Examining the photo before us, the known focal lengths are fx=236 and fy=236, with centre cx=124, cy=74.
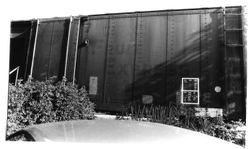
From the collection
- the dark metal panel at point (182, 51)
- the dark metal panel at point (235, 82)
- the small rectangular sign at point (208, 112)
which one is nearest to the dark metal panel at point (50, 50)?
the dark metal panel at point (182, 51)

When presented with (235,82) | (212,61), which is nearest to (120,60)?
(212,61)

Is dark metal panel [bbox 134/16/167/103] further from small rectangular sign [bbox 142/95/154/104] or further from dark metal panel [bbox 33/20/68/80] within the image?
dark metal panel [bbox 33/20/68/80]

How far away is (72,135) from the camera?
5.20 feet

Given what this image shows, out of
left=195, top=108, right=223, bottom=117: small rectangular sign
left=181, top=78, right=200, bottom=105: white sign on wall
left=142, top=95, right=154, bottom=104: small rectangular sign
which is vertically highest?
left=181, top=78, right=200, bottom=105: white sign on wall

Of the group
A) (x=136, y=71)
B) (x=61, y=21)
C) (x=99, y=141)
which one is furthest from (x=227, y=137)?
(x=61, y=21)

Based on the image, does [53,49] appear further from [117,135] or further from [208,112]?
[117,135]

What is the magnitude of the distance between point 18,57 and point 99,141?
4489 mm

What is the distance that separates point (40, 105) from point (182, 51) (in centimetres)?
Answer: 272

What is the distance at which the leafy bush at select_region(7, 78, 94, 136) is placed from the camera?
11.2ft

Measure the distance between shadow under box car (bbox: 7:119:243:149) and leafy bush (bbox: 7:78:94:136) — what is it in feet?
5.87

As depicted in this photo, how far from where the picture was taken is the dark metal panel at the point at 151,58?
180 inches

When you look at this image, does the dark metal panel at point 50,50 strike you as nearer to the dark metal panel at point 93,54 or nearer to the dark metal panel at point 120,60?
the dark metal panel at point 93,54

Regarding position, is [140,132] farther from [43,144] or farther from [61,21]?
[61,21]

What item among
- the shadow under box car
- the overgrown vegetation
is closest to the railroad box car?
the overgrown vegetation
